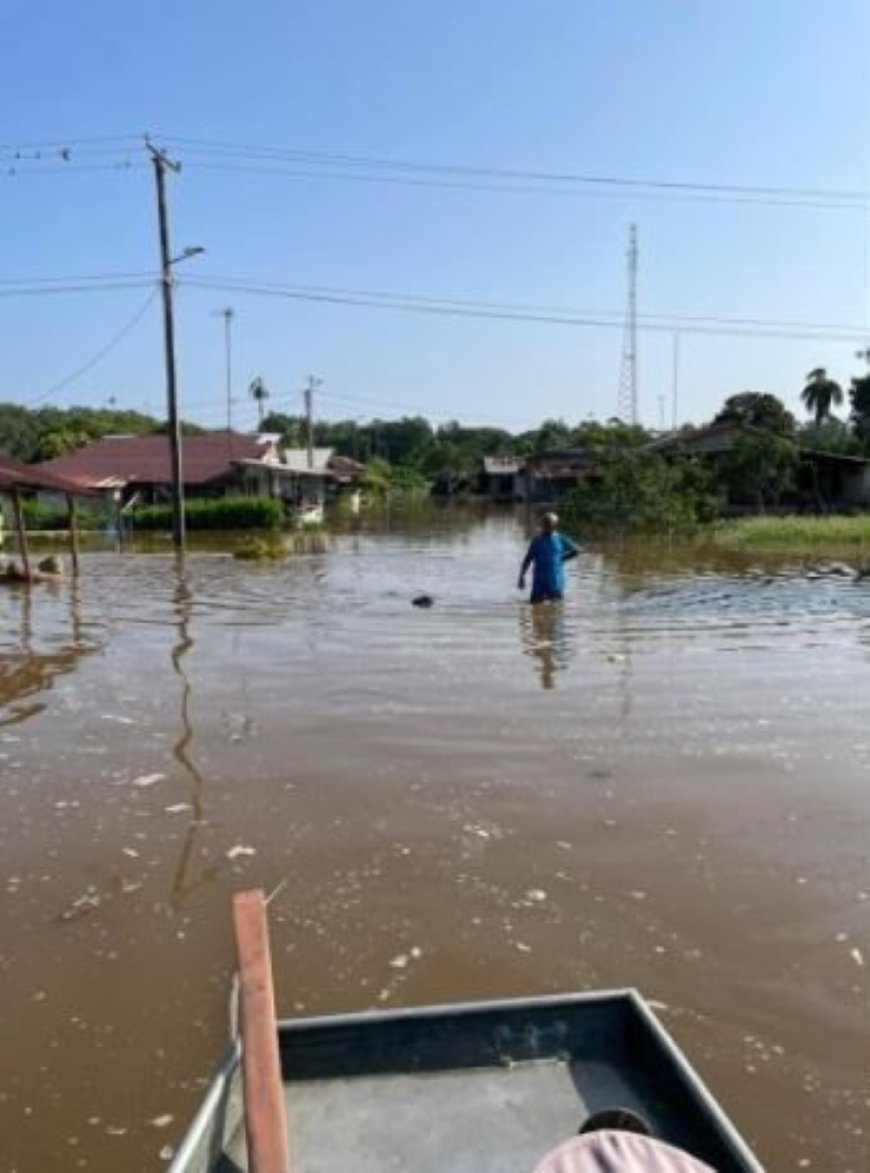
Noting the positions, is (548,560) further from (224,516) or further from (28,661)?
(224,516)

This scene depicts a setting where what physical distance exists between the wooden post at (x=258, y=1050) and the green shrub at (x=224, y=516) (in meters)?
43.4

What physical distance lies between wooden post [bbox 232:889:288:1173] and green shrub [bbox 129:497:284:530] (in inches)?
1707

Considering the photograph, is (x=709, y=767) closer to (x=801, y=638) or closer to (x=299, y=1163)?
(x=299, y=1163)

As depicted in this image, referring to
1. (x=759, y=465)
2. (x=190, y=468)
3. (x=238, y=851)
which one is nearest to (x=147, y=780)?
(x=238, y=851)

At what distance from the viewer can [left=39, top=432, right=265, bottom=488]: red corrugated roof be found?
2077 inches

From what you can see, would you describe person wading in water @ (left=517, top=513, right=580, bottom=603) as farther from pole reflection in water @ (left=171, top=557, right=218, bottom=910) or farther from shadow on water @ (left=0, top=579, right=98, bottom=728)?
shadow on water @ (left=0, top=579, right=98, bottom=728)

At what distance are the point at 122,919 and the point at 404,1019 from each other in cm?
236

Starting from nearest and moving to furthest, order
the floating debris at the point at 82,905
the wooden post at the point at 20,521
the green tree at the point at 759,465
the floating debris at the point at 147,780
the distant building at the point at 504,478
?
the floating debris at the point at 82,905
the floating debris at the point at 147,780
the wooden post at the point at 20,521
the green tree at the point at 759,465
the distant building at the point at 504,478

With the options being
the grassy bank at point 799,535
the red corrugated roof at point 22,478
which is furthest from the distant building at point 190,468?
the grassy bank at point 799,535

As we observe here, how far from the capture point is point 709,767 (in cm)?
827

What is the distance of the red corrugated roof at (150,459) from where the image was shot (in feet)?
173

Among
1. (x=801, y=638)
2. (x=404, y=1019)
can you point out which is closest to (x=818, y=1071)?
(x=404, y=1019)

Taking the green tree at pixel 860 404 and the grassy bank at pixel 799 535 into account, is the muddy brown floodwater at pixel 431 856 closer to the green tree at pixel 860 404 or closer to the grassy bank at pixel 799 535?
the grassy bank at pixel 799 535

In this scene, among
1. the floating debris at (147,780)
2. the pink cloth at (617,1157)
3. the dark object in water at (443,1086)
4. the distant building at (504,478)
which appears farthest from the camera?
the distant building at (504,478)
